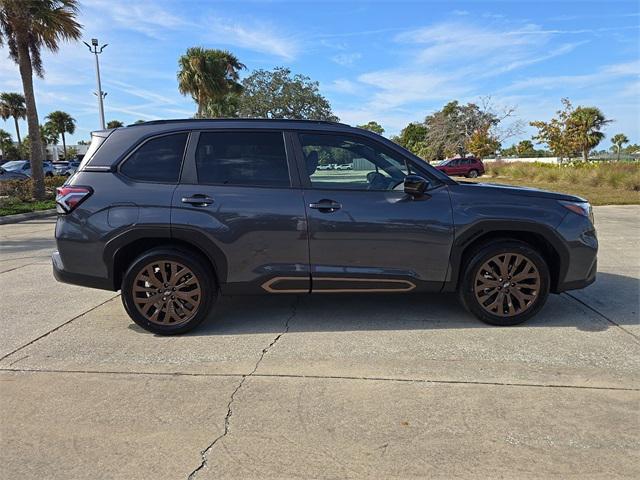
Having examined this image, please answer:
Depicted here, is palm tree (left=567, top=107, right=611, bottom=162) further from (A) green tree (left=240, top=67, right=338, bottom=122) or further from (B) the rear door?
(B) the rear door

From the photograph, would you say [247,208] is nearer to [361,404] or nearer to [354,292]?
[354,292]

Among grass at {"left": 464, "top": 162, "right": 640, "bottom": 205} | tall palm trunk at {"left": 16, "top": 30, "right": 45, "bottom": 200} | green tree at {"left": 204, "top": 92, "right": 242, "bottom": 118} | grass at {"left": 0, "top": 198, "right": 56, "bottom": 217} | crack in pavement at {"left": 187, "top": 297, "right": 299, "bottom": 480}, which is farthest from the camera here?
green tree at {"left": 204, "top": 92, "right": 242, "bottom": 118}

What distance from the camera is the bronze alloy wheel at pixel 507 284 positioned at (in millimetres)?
4238

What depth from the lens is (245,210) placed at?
13.4ft

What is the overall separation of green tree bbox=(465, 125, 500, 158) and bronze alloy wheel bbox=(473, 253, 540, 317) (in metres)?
56.8

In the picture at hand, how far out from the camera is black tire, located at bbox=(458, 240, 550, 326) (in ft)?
13.8

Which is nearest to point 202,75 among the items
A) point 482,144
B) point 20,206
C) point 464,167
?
point 20,206

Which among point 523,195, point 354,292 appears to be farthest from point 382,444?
point 523,195

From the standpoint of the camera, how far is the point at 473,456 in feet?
8.24

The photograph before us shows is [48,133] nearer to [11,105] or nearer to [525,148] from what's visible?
[11,105]

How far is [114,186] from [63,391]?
5.81 ft

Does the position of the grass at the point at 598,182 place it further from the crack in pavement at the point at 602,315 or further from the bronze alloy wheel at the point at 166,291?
the bronze alloy wheel at the point at 166,291

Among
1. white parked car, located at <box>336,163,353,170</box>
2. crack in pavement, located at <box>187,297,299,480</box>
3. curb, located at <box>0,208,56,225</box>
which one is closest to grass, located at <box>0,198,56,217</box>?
curb, located at <box>0,208,56,225</box>

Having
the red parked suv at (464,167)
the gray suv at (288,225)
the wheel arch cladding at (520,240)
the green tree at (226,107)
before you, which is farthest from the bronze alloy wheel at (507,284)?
the green tree at (226,107)
